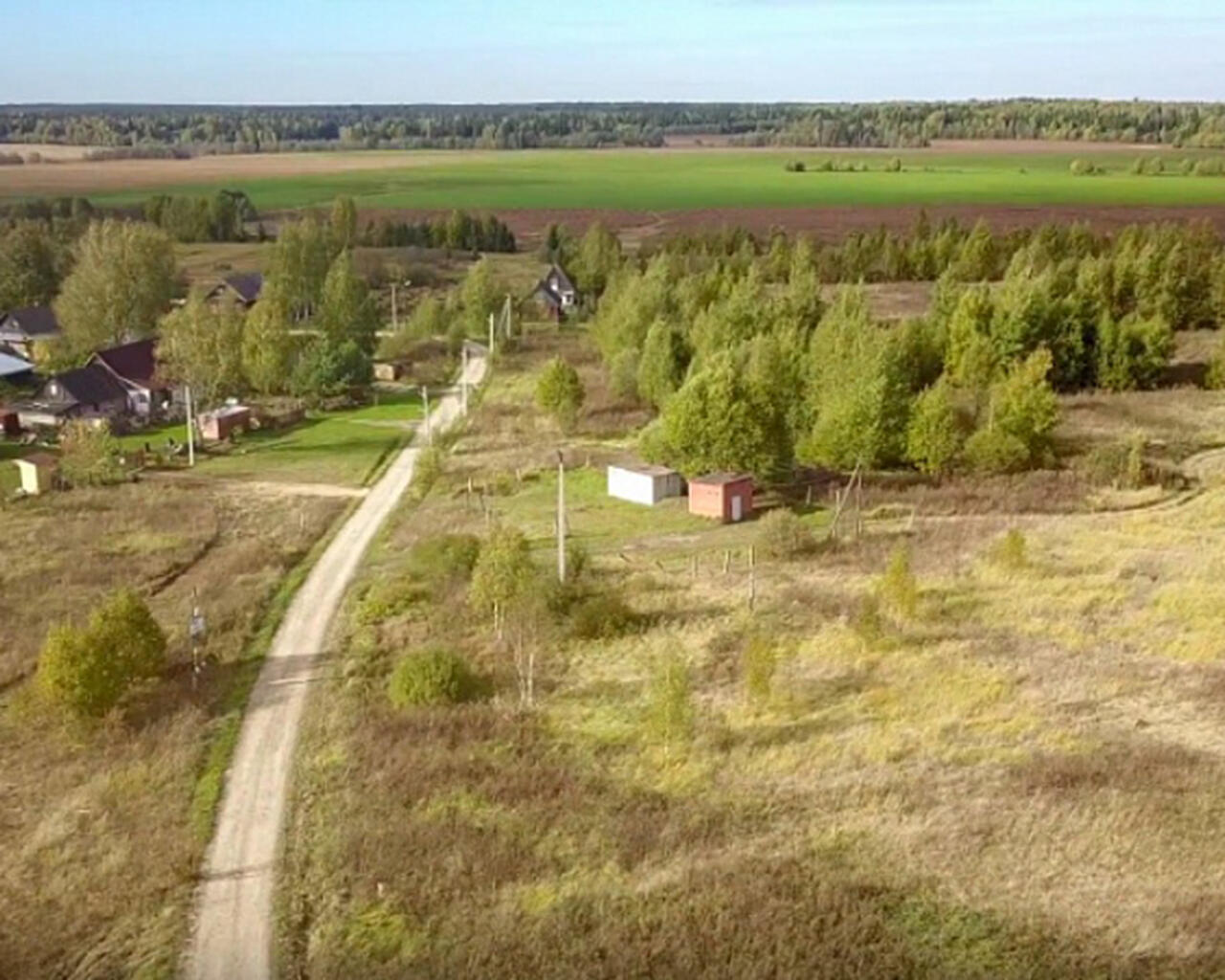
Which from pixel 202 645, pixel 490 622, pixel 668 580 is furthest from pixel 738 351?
pixel 202 645

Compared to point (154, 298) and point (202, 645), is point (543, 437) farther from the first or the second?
point (154, 298)

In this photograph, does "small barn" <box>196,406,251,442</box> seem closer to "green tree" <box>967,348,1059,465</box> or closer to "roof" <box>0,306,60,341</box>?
"roof" <box>0,306,60,341</box>

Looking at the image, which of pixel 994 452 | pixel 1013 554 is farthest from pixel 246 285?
pixel 1013 554

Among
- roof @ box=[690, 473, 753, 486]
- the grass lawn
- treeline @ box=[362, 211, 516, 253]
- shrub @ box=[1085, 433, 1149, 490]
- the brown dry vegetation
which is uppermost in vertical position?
treeline @ box=[362, 211, 516, 253]

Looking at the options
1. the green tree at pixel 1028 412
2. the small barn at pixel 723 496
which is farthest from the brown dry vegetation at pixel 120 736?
the green tree at pixel 1028 412

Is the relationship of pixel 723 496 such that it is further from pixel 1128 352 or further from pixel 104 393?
pixel 104 393

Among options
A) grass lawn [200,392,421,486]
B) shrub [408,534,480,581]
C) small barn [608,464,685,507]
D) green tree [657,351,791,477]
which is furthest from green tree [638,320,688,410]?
shrub [408,534,480,581]

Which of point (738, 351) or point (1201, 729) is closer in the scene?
point (1201, 729)
